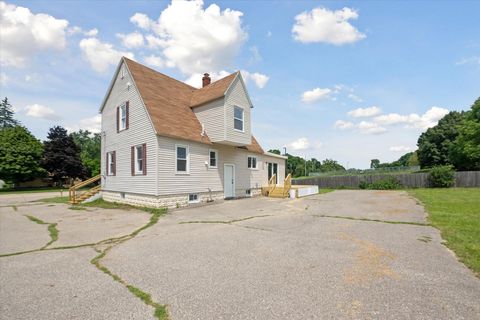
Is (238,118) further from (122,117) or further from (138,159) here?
(122,117)

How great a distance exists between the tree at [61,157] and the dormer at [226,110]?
29562mm

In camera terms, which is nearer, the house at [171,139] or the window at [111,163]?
the house at [171,139]

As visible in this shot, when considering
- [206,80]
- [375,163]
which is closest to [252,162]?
[206,80]

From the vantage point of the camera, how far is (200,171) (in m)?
15.6

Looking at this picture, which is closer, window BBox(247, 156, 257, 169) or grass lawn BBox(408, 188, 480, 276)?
grass lawn BBox(408, 188, 480, 276)

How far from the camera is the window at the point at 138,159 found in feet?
46.5

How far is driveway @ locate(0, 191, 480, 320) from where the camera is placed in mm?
→ 3471

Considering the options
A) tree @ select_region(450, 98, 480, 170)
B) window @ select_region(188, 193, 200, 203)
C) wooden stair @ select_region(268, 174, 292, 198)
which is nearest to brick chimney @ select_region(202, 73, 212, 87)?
window @ select_region(188, 193, 200, 203)

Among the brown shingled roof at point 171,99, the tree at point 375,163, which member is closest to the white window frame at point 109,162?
the brown shingled roof at point 171,99

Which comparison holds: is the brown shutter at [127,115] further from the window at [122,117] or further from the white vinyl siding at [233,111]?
the white vinyl siding at [233,111]

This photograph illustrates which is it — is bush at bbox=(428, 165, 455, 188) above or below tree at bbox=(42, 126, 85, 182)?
below

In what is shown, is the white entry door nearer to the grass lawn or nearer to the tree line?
the grass lawn

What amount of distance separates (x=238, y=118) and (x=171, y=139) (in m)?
4.86

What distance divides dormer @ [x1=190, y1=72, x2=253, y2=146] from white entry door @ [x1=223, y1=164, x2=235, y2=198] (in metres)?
2.03
